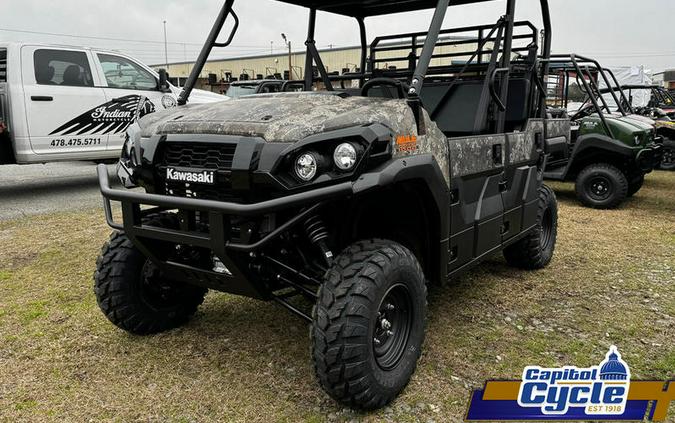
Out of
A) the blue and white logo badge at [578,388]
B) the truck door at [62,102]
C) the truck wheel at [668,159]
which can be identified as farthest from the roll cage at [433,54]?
the truck wheel at [668,159]

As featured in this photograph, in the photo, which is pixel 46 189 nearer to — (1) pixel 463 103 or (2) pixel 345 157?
(1) pixel 463 103

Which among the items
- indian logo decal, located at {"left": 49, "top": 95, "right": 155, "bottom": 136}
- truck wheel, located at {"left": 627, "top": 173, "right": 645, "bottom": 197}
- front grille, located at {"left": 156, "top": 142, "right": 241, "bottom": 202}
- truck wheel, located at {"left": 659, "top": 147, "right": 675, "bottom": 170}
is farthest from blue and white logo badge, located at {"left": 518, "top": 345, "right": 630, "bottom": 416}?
truck wheel, located at {"left": 659, "top": 147, "right": 675, "bottom": 170}

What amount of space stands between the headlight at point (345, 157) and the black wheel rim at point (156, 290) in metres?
1.37

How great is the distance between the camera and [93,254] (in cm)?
495

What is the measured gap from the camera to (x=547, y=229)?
189 inches

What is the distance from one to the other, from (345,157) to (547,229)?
3103mm

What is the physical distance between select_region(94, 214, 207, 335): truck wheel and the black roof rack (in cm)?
192

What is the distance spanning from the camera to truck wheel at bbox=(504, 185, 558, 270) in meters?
4.45

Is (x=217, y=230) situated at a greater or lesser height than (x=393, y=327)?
greater

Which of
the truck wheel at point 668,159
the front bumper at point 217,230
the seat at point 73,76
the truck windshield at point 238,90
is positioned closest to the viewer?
the front bumper at point 217,230

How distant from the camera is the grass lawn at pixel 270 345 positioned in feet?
8.41

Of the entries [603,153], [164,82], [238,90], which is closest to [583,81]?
[603,153]

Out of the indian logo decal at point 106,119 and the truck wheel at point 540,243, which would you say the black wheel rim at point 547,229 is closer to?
the truck wheel at point 540,243

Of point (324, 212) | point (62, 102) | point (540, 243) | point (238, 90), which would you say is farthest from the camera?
point (238, 90)
